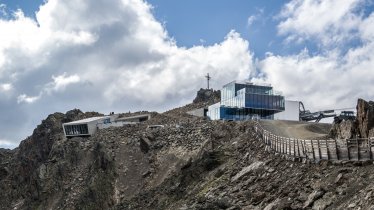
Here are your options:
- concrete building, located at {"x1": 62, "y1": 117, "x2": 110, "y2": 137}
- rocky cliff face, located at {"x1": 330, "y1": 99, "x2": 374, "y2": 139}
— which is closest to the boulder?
rocky cliff face, located at {"x1": 330, "y1": 99, "x2": 374, "y2": 139}

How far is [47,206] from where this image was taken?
90.1m

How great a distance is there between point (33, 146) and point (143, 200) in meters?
52.6

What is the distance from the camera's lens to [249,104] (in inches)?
3775

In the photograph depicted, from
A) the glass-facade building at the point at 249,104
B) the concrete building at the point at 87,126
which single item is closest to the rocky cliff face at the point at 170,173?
the concrete building at the point at 87,126

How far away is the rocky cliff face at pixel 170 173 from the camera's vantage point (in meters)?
41.2

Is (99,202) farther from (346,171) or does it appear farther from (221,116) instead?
(346,171)

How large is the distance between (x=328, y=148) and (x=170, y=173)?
29.2m

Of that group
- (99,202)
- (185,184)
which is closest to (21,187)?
(99,202)

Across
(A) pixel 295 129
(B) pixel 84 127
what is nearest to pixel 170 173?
(A) pixel 295 129

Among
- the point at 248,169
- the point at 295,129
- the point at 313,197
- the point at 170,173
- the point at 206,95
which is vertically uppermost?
the point at 206,95

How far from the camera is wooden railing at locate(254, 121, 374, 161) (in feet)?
135

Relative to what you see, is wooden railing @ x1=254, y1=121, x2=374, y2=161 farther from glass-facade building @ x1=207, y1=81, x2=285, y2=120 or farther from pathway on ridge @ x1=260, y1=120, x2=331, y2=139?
glass-facade building @ x1=207, y1=81, x2=285, y2=120

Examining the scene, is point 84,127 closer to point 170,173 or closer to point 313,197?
point 170,173

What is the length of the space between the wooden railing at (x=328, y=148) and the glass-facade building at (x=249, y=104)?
39.8 meters
